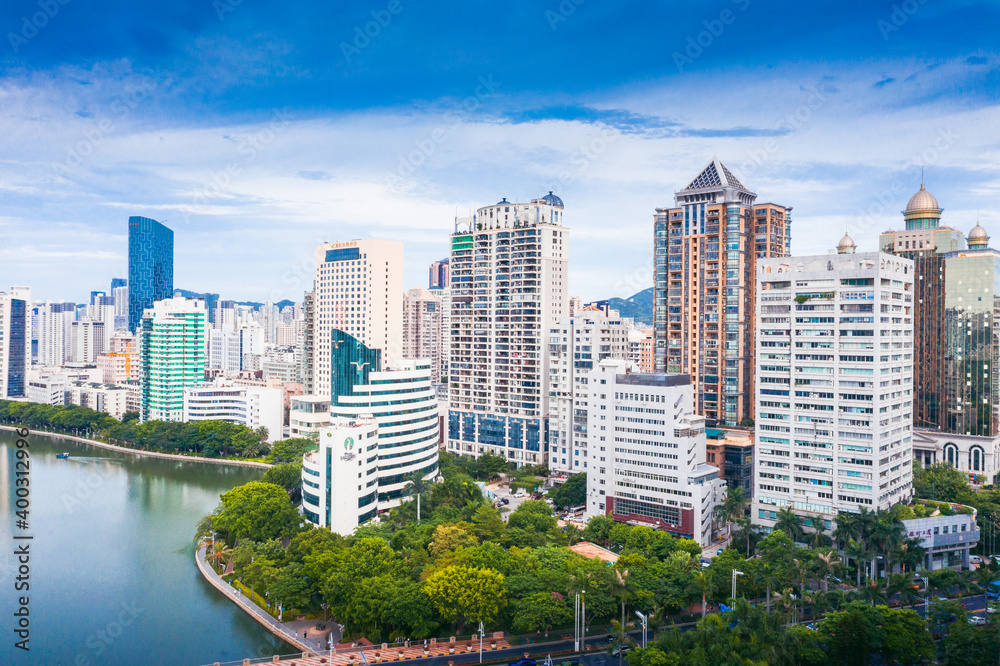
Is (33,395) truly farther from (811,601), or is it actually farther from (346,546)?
(811,601)

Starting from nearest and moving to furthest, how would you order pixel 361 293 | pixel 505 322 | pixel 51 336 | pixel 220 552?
pixel 220 552 < pixel 505 322 < pixel 361 293 < pixel 51 336

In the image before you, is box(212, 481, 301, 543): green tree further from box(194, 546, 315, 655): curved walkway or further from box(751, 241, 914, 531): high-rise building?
box(751, 241, 914, 531): high-rise building

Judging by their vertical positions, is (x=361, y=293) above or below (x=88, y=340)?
above

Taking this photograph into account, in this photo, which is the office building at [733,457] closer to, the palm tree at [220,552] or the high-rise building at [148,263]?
the palm tree at [220,552]

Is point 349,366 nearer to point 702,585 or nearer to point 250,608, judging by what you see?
point 250,608

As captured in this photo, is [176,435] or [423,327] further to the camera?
[423,327]

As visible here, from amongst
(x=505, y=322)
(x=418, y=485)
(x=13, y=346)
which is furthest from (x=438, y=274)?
(x=418, y=485)
